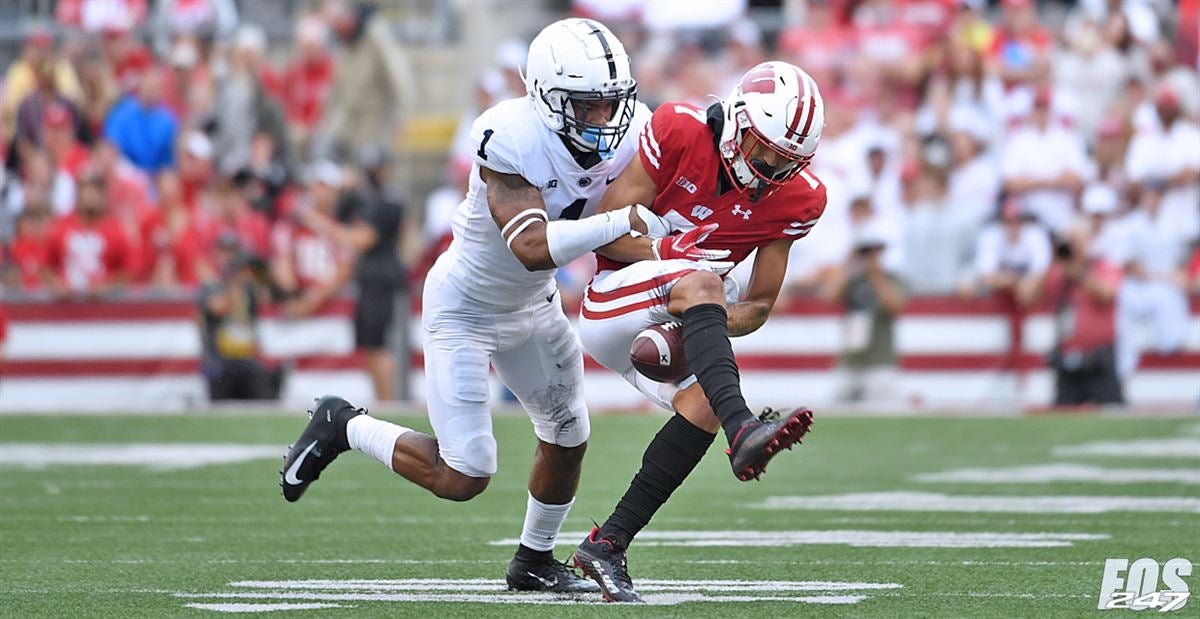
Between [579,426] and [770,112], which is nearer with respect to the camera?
[770,112]

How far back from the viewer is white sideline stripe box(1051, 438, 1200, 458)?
1093 centimetres

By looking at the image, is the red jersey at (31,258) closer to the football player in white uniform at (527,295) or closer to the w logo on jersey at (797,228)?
the football player in white uniform at (527,295)

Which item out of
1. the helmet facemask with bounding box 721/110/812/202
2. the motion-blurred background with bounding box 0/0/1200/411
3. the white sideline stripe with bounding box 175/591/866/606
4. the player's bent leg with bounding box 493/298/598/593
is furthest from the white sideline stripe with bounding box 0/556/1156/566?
the motion-blurred background with bounding box 0/0/1200/411

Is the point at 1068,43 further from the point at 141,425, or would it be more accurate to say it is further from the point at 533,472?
the point at 533,472

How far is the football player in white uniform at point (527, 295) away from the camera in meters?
6.06

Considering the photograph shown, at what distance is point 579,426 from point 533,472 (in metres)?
0.23

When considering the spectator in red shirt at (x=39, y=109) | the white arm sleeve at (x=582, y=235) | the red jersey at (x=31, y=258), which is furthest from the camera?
the spectator in red shirt at (x=39, y=109)

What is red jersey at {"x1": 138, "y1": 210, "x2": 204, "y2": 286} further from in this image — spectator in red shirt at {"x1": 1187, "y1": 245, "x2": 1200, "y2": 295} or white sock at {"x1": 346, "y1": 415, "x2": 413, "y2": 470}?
white sock at {"x1": 346, "y1": 415, "x2": 413, "y2": 470}

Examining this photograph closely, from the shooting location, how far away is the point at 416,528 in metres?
8.25

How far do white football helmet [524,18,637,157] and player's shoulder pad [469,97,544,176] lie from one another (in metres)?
0.06

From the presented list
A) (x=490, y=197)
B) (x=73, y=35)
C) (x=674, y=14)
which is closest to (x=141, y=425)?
(x=73, y=35)

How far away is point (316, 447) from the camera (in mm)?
6695

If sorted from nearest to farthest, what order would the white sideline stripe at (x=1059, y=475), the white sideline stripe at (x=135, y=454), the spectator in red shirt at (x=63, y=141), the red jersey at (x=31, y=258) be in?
the white sideline stripe at (x=1059, y=475)
the white sideline stripe at (x=135, y=454)
the red jersey at (x=31, y=258)
the spectator in red shirt at (x=63, y=141)

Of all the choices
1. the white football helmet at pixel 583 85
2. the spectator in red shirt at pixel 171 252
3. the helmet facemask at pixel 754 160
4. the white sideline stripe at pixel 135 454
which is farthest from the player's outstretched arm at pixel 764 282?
the spectator in red shirt at pixel 171 252
